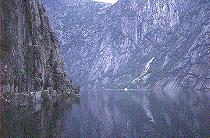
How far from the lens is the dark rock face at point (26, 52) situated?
8750 centimetres

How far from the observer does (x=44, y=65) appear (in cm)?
12625

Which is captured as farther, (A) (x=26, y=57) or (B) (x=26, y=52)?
(B) (x=26, y=52)

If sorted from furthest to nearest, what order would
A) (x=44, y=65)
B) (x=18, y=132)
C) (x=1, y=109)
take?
1. (x=44, y=65)
2. (x=1, y=109)
3. (x=18, y=132)

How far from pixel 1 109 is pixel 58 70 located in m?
78.0

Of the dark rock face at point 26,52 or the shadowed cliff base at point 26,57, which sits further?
the dark rock face at point 26,52

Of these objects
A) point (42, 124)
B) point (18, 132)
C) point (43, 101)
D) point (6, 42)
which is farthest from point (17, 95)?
point (18, 132)

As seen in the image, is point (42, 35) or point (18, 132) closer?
point (18, 132)

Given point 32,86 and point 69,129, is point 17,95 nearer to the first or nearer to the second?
point 32,86

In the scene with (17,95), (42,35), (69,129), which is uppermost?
(42,35)

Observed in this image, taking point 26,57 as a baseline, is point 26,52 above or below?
above

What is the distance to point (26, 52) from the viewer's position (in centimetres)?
10581

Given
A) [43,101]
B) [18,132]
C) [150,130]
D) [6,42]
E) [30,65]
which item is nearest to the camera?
[18,132]

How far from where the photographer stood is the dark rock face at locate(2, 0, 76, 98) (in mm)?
87500

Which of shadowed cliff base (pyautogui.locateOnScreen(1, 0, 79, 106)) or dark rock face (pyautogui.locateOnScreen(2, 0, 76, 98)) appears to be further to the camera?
dark rock face (pyautogui.locateOnScreen(2, 0, 76, 98))
